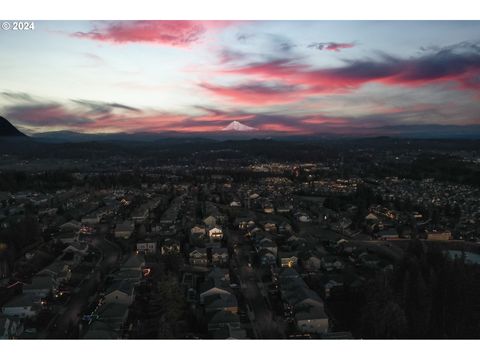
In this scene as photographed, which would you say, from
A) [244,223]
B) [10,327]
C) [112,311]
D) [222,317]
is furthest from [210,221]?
[10,327]

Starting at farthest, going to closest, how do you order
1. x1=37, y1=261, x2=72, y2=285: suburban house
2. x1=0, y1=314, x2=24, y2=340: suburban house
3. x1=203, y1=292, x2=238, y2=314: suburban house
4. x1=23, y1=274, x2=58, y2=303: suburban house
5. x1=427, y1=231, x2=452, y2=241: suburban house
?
x1=427, y1=231, x2=452, y2=241: suburban house
x1=37, y1=261, x2=72, y2=285: suburban house
x1=23, y1=274, x2=58, y2=303: suburban house
x1=203, y1=292, x2=238, y2=314: suburban house
x1=0, y1=314, x2=24, y2=340: suburban house

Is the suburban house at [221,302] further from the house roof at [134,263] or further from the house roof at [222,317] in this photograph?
the house roof at [134,263]

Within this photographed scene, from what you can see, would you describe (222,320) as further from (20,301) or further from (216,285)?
(20,301)

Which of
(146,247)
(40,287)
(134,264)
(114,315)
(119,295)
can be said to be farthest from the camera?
(146,247)

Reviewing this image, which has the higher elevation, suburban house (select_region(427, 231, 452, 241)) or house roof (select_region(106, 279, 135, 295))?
house roof (select_region(106, 279, 135, 295))

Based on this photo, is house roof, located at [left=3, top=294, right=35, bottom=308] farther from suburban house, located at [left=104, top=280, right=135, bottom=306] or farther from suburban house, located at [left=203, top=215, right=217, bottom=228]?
suburban house, located at [left=203, top=215, right=217, bottom=228]

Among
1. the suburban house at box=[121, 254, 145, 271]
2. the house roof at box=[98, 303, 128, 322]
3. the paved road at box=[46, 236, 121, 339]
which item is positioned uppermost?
the suburban house at box=[121, 254, 145, 271]

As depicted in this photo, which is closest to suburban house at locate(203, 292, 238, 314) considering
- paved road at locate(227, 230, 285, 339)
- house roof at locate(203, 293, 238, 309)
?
house roof at locate(203, 293, 238, 309)

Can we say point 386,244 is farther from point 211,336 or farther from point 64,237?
point 64,237
